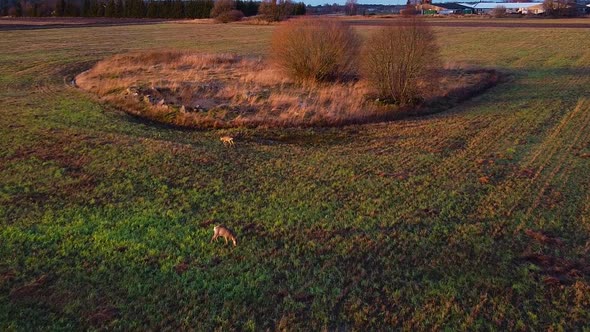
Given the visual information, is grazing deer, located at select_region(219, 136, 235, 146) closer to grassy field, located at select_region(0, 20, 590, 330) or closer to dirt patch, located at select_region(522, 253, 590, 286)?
grassy field, located at select_region(0, 20, 590, 330)

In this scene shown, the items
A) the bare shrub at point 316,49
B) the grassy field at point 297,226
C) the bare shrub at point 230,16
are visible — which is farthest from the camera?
the bare shrub at point 230,16

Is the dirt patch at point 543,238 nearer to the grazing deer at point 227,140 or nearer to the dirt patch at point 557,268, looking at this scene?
the dirt patch at point 557,268

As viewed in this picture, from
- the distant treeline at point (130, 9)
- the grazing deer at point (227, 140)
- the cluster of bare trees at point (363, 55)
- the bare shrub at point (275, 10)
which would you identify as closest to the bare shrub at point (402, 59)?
the cluster of bare trees at point (363, 55)

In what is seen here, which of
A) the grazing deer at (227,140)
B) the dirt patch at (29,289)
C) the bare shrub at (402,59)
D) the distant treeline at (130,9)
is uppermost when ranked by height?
the distant treeline at (130,9)

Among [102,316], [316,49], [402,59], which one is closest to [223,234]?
[102,316]

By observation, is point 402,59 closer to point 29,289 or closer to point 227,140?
point 227,140

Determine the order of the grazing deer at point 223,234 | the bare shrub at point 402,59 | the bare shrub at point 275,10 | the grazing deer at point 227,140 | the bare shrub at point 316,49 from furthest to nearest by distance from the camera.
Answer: the bare shrub at point 275,10
the bare shrub at point 316,49
the bare shrub at point 402,59
the grazing deer at point 227,140
the grazing deer at point 223,234
